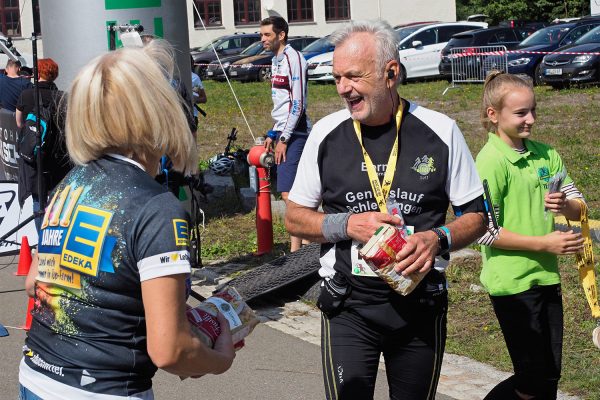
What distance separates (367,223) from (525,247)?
3.68 feet

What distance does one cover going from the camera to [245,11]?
183ft

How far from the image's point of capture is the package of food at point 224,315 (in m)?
2.77

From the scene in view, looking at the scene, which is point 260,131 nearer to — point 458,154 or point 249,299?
point 249,299

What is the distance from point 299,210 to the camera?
399cm

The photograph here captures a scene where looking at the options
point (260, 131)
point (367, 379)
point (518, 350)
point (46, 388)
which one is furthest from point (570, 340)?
point (260, 131)

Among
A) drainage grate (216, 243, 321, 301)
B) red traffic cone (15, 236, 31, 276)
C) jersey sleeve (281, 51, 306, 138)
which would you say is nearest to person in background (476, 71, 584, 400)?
drainage grate (216, 243, 321, 301)

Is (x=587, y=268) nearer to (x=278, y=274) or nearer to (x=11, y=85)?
(x=278, y=274)

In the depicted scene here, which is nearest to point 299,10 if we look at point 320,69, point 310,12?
point 310,12

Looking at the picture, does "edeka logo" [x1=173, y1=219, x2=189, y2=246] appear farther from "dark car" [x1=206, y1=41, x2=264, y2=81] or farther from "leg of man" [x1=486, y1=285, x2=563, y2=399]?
"dark car" [x1=206, y1=41, x2=264, y2=81]

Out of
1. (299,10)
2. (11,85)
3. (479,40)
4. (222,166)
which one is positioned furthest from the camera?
(299,10)

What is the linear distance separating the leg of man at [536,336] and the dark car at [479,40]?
2242 centimetres

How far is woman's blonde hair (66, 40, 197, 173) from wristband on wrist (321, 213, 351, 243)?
110 cm

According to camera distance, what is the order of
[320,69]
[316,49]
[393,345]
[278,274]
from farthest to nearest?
[316,49] → [320,69] → [278,274] → [393,345]

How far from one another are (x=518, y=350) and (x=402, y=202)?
118 centimetres
